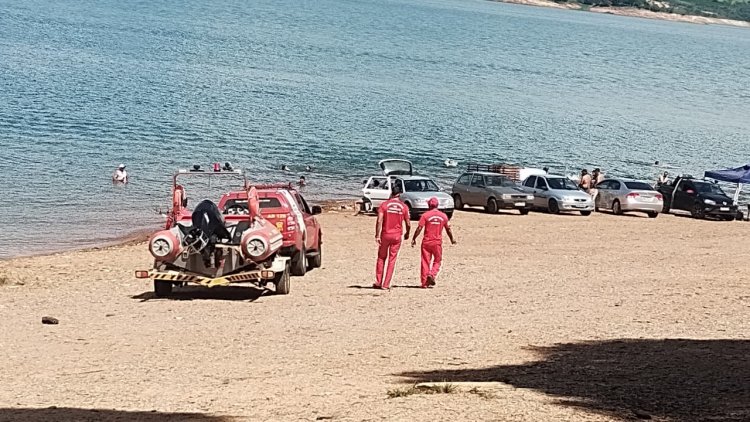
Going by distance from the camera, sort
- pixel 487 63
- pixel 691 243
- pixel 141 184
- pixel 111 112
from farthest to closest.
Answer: pixel 487 63, pixel 111 112, pixel 141 184, pixel 691 243

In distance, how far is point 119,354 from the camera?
14.3 m

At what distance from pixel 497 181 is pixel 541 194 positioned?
65.3 inches

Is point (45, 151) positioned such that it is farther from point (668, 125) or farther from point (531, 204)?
point (668, 125)

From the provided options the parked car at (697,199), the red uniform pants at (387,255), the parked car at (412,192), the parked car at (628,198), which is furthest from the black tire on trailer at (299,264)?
the parked car at (697,199)

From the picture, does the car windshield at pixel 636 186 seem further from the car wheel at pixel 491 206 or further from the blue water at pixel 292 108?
the blue water at pixel 292 108

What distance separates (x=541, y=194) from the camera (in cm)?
4106

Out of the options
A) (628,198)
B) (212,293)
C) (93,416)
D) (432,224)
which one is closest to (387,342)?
(93,416)

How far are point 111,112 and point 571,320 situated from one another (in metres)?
51.2

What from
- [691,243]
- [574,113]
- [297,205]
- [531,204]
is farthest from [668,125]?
[297,205]

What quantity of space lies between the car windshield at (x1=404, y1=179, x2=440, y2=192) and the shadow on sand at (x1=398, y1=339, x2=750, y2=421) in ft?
73.9

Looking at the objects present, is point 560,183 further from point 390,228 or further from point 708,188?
point 390,228

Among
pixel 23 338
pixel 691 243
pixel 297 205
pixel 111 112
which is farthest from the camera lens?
pixel 111 112

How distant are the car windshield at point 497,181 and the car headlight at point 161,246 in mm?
23116

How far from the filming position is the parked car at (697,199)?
41.5 m
